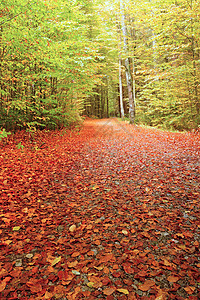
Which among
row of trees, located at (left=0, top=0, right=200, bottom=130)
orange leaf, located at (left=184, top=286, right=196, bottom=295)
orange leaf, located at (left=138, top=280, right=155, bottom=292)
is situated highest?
row of trees, located at (left=0, top=0, right=200, bottom=130)

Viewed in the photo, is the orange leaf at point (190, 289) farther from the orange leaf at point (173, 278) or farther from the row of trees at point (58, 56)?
the row of trees at point (58, 56)

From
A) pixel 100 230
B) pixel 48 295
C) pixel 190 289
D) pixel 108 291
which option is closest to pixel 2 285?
pixel 48 295

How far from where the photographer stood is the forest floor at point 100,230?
2107mm

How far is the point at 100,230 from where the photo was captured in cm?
311

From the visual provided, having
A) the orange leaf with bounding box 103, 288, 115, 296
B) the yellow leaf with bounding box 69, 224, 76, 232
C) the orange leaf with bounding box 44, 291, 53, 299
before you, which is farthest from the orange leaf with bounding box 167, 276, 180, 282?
the yellow leaf with bounding box 69, 224, 76, 232

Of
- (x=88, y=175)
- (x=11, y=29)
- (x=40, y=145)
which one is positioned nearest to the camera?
(x=88, y=175)

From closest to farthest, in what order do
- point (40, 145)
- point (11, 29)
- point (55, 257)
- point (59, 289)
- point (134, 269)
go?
point (59, 289) < point (134, 269) < point (55, 257) < point (11, 29) < point (40, 145)

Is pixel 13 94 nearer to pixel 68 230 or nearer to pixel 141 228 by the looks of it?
pixel 68 230

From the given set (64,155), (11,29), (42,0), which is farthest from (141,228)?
(42,0)

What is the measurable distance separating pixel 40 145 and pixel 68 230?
5.80 m

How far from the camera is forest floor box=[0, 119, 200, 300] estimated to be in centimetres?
211

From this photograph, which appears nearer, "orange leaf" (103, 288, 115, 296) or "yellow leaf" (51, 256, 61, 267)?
"orange leaf" (103, 288, 115, 296)

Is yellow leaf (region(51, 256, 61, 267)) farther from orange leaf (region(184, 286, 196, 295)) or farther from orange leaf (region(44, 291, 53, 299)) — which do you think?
orange leaf (region(184, 286, 196, 295))

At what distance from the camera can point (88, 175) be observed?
5574 mm
